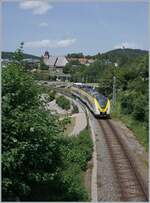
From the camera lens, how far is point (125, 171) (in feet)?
63.3

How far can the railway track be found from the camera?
15.7 m

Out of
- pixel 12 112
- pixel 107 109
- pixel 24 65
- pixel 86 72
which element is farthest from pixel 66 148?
pixel 86 72

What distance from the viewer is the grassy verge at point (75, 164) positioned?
14.5 metres

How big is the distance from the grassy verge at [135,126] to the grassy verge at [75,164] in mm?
3752

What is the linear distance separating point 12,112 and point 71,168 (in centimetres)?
757

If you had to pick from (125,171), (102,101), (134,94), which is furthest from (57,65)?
(125,171)

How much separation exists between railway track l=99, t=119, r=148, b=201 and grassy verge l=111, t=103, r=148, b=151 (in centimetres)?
127

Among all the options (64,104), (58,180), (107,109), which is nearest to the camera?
(58,180)

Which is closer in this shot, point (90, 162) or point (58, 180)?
point (58, 180)

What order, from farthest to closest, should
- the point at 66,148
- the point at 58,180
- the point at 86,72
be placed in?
the point at 86,72 → the point at 66,148 → the point at 58,180

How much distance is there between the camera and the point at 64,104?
2285 inches

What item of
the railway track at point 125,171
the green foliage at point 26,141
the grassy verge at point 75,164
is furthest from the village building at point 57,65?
the green foliage at point 26,141

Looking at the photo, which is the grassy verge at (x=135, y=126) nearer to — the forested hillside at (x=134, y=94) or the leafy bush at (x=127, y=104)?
the forested hillside at (x=134, y=94)

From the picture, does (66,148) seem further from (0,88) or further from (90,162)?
(0,88)
